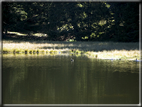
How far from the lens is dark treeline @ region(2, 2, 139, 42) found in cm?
5491

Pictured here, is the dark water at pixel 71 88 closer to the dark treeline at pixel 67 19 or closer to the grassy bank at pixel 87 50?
the grassy bank at pixel 87 50

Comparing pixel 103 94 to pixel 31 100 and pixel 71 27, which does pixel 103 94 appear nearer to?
pixel 31 100

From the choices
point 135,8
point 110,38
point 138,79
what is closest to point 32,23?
point 110,38

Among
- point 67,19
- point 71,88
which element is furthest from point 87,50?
point 67,19

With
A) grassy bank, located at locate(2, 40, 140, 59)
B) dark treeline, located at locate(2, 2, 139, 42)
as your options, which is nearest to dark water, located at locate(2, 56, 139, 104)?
grassy bank, located at locate(2, 40, 140, 59)

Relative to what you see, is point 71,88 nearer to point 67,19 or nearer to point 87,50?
point 87,50

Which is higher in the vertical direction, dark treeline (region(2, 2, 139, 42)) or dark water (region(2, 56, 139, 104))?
dark treeline (region(2, 2, 139, 42))

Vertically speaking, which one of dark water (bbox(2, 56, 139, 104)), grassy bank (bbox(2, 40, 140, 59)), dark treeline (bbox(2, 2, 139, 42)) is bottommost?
dark water (bbox(2, 56, 139, 104))

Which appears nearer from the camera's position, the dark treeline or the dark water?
the dark water

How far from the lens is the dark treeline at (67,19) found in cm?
5491

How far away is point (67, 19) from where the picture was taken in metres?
61.8

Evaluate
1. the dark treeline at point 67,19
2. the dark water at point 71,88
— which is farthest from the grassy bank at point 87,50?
the dark treeline at point 67,19

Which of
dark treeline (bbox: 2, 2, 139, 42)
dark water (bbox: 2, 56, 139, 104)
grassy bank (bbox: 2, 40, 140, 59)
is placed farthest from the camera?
dark treeline (bbox: 2, 2, 139, 42)

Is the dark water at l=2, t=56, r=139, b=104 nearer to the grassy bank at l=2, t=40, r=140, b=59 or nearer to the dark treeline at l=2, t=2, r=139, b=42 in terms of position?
the grassy bank at l=2, t=40, r=140, b=59
